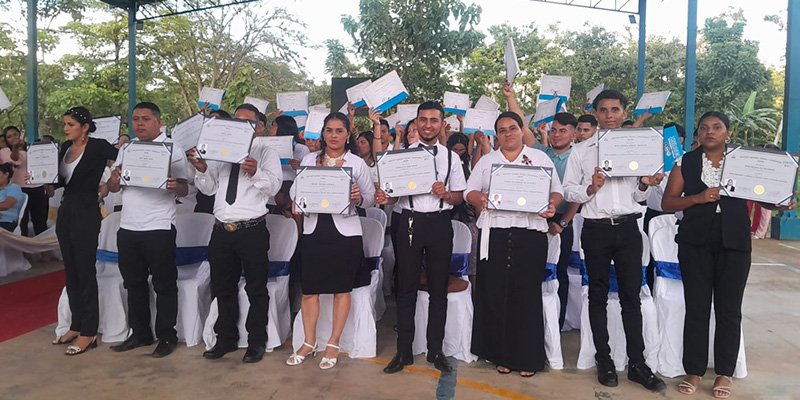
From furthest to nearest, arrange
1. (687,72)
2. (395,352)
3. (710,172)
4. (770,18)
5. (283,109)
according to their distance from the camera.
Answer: (770,18) < (687,72) < (283,109) < (395,352) < (710,172)

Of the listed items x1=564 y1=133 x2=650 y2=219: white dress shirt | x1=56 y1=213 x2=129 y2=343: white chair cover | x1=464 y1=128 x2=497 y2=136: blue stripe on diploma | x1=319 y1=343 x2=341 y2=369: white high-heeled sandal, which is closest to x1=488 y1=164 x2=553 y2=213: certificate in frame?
x1=564 y1=133 x2=650 y2=219: white dress shirt

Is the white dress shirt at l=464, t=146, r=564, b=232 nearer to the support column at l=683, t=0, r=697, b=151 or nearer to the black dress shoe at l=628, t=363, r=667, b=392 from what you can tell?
the black dress shoe at l=628, t=363, r=667, b=392

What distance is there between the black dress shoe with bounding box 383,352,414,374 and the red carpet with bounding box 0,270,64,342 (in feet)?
9.24

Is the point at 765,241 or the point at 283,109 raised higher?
the point at 283,109

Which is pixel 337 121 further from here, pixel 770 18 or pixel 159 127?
pixel 770 18

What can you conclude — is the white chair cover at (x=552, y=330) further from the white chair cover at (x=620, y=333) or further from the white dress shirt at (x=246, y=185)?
the white dress shirt at (x=246, y=185)

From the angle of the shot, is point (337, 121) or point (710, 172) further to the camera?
point (337, 121)

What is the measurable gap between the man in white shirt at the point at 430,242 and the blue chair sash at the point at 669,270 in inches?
53.1

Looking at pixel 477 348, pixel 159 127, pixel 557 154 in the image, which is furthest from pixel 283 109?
pixel 477 348

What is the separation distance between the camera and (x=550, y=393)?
10.6 ft

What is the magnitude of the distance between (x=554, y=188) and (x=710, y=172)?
0.83 metres

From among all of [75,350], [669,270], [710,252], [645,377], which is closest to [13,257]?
[75,350]

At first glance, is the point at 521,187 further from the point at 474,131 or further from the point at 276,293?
the point at 276,293

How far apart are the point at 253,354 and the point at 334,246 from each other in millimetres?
917
